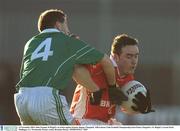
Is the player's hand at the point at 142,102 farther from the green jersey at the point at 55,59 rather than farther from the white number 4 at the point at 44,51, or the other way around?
the white number 4 at the point at 44,51

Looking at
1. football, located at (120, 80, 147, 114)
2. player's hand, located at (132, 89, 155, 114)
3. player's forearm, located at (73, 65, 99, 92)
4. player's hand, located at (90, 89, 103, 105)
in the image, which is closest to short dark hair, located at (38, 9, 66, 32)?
player's forearm, located at (73, 65, 99, 92)

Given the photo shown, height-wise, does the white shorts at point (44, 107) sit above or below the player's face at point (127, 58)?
below

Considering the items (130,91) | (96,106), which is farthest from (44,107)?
(130,91)

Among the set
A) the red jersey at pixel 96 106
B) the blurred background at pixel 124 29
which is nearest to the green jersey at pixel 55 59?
the red jersey at pixel 96 106

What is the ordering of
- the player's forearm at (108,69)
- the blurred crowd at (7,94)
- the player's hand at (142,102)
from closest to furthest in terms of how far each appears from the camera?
1. the player's forearm at (108,69)
2. the player's hand at (142,102)
3. the blurred crowd at (7,94)

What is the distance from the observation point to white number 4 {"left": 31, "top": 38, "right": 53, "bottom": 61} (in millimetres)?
8031

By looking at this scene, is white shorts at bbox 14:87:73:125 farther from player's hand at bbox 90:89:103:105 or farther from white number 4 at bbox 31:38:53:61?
player's hand at bbox 90:89:103:105

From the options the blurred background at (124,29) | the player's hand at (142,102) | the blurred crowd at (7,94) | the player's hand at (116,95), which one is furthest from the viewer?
the blurred background at (124,29)

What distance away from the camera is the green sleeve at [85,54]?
26.2 feet

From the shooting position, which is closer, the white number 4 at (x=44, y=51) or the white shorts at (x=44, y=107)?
the white shorts at (x=44, y=107)

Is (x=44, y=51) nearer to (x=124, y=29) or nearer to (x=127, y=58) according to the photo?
(x=127, y=58)

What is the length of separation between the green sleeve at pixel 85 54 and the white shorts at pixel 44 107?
13.6 inches

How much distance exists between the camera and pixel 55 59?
7996mm

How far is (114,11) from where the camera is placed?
2603cm
